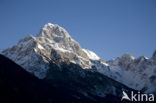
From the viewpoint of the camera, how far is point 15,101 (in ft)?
639

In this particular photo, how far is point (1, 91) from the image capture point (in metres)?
199

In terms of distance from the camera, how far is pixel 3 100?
7343 inches

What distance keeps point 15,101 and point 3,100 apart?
34.1 feet

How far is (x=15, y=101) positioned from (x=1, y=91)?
527 inches

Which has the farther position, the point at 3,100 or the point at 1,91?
the point at 1,91

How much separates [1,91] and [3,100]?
14230 mm
